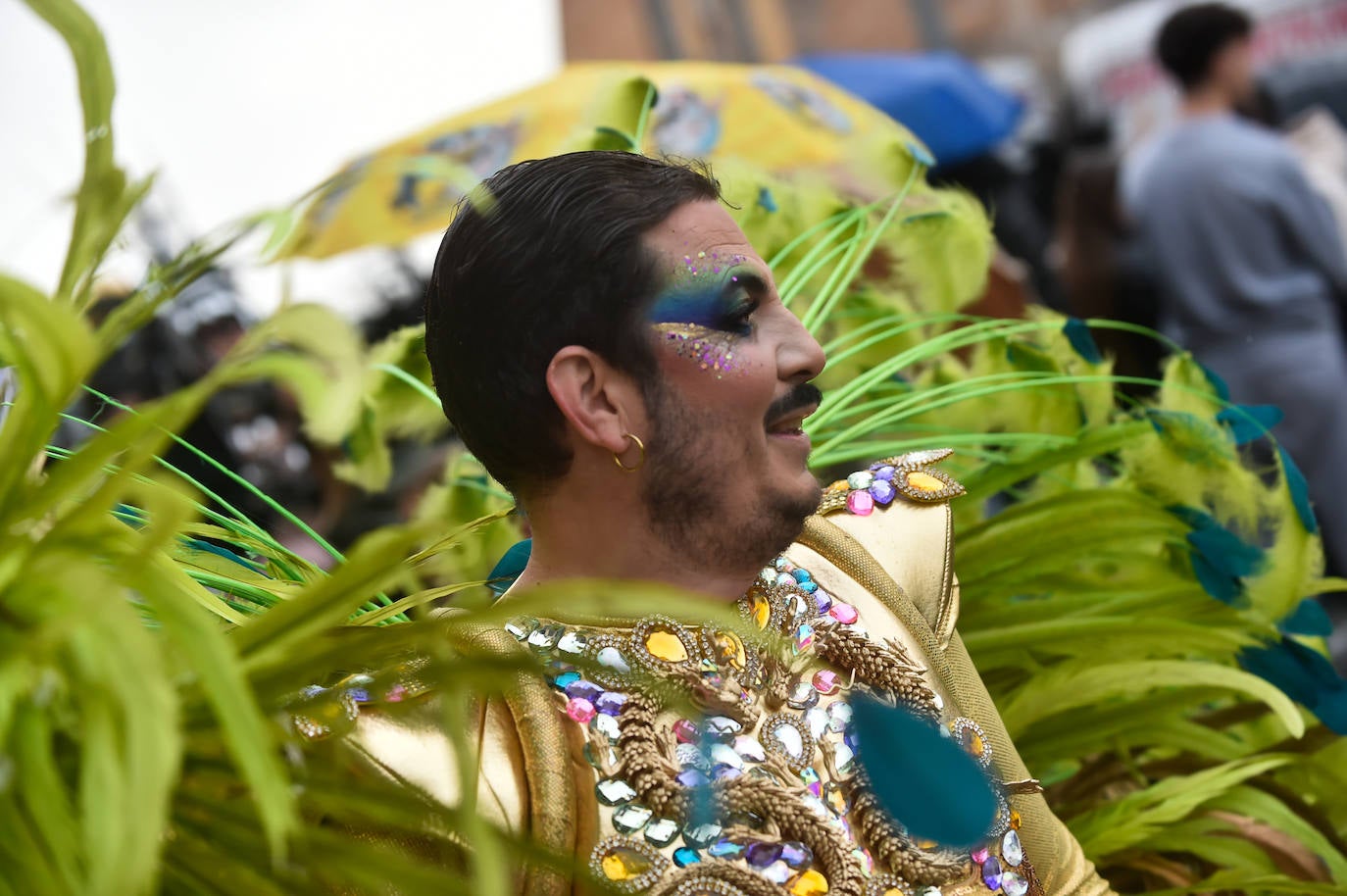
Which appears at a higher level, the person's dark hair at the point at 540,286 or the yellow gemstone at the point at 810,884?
the person's dark hair at the point at 540,286

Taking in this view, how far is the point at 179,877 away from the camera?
3.12ft

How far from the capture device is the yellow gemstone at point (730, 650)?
129cm

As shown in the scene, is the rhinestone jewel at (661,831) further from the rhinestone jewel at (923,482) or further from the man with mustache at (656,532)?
the rhinestone jewel at (923,482)

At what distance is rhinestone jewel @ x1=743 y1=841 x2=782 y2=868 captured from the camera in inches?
46.6

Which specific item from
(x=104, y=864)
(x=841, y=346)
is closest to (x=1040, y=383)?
(x=841, y=346)

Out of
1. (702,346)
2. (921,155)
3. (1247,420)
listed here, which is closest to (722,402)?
(702,346)

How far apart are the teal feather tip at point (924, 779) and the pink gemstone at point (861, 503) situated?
1.26 ft

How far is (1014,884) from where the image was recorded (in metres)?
1.31

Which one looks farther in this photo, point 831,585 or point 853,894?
point 831,585

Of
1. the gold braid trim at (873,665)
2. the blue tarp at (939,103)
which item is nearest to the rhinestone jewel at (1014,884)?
the gold braid trim at (873,665)

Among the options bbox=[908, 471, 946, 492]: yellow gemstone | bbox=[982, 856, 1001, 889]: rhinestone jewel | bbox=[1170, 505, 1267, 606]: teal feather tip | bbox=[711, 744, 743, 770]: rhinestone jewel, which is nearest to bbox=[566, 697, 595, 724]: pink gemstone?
bbox=[711, 744, 743, 770]: rhinestone jewel

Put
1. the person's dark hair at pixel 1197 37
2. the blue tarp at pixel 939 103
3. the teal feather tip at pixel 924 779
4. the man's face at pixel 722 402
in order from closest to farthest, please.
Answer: the teal feather tip at pixel 924 779 < the man's face at pixel 722 402 < the person's dark hair at pixel 1197 37 < the blue tarp at pixel 939 103

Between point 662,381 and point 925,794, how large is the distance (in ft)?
1.28

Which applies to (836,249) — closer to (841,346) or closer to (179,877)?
(841,346)
